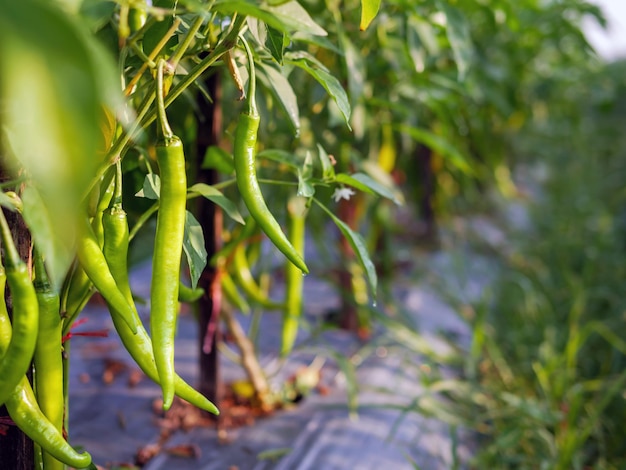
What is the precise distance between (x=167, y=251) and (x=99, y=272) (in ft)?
0.19

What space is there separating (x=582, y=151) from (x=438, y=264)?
1.99m

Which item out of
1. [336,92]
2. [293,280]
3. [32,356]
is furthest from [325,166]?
[293,280]

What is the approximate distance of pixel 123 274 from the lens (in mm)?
565

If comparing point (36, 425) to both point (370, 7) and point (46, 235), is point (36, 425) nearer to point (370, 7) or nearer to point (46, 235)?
point (46, 235)

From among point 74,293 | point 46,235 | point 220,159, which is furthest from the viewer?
point 220,159

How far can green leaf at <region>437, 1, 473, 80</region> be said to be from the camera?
96 centimetres

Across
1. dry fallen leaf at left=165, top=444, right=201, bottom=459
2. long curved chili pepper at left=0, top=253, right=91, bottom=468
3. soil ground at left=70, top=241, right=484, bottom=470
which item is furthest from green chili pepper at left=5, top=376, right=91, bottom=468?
dry fallen leaf at left=165, top=444, right=201, bottom=459

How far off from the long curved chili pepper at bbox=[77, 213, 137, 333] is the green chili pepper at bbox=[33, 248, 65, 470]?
1.3 inches

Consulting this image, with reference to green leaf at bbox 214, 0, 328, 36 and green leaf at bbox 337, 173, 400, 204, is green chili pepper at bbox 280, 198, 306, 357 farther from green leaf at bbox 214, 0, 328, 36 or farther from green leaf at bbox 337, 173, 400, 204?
green leaf at bbox 214, 0, 328, 36

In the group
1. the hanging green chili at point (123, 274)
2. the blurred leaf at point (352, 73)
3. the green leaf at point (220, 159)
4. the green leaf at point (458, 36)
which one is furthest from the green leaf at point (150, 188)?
the green leaf at point (458, 36)

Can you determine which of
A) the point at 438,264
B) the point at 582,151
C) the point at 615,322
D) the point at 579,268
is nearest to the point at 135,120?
the point at 615,322

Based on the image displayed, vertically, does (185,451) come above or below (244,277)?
below

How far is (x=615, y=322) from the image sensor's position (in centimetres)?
174

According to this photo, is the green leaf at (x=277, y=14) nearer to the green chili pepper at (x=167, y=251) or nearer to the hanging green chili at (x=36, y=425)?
the green chili pepper at (x=167, y=251)
